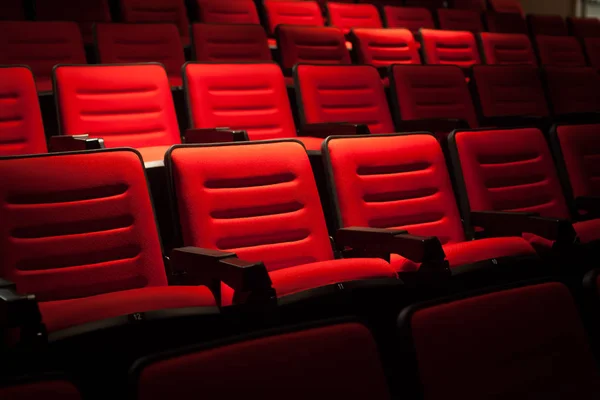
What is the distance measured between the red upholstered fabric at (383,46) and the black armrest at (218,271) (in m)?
0.77

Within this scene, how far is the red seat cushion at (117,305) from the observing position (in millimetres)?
401

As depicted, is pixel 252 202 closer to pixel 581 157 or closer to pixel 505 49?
pixel 581 157

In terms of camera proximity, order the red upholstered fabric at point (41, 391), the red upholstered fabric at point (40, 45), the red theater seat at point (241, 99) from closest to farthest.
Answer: the red upholstered fabric at point (41, 391) < the red theater seat at point (241, 99) < the red upholstered fabric at point (40, 45)

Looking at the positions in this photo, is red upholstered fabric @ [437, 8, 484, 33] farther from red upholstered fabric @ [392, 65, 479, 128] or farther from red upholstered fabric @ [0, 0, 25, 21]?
red upholstered fabric @ [0, 0, 25, 21]

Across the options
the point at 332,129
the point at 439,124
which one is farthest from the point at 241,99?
the point at 439,124

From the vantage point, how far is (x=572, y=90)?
1.16 metres

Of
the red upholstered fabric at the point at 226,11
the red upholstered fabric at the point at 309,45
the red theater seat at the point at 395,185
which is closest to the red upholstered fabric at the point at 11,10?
the red upholstered fabric at the point at 226,11

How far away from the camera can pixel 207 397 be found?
0.80 feet

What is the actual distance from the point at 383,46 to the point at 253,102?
49 cm

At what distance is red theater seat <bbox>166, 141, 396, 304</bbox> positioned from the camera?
1.82 ft

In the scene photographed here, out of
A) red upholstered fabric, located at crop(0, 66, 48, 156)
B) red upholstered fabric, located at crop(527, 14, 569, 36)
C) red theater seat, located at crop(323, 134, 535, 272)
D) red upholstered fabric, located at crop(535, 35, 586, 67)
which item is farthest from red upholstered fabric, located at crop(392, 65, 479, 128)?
red upholstered fabric, located at crop(527, 14, 569, 36)

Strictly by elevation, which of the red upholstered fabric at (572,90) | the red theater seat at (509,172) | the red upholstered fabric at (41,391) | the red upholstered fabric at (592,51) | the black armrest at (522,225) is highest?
the red upholstered fabric at (592,51)

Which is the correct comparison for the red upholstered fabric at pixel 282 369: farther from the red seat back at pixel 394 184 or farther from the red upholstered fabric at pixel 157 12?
the red upholstered fabric at pixel 157 12

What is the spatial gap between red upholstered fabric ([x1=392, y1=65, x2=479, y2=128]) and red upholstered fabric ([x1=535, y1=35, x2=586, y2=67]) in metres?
0.61
